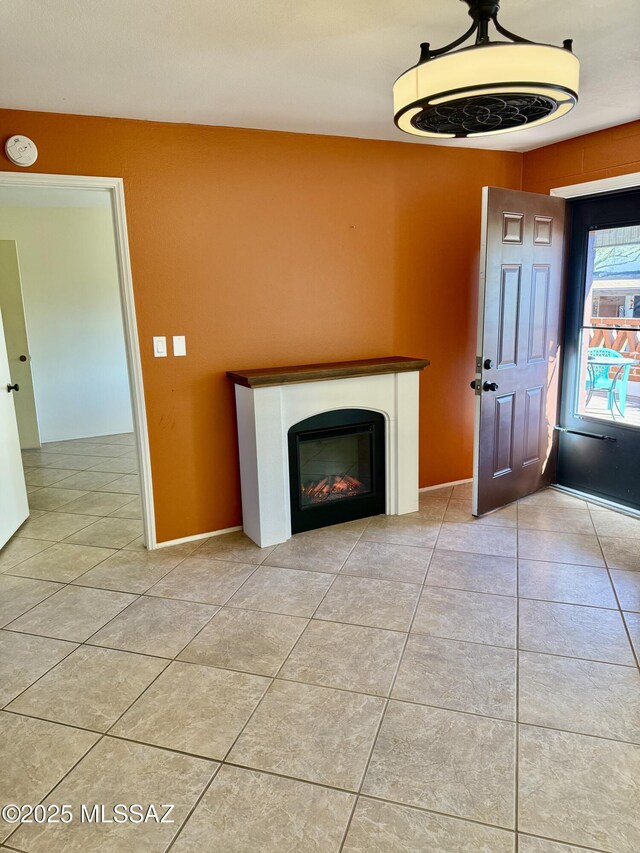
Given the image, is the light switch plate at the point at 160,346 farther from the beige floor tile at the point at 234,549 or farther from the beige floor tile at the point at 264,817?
the beige floor tile at the point at 264,817

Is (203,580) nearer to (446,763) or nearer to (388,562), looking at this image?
(388,562)

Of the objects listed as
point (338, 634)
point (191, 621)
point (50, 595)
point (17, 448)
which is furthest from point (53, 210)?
point (338, 634)

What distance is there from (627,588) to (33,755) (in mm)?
2673

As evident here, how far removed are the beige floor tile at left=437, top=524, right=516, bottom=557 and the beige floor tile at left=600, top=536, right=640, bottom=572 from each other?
50 cm

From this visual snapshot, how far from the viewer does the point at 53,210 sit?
610 centimetres

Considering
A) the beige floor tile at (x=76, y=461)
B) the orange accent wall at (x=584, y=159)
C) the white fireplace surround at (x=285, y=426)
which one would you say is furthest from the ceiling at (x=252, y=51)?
the beige floor tile at (x=76, y=461)

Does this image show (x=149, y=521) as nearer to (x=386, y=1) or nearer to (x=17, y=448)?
(x=17, y=448)

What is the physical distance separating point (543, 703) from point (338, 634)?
86 cm

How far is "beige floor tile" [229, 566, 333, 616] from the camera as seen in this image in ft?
9.10

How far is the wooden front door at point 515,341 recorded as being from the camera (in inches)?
140

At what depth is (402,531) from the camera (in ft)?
12.0

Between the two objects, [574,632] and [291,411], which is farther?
[291,411]

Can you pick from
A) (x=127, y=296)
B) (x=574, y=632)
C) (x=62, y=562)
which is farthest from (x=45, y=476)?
(x=574, y=632)

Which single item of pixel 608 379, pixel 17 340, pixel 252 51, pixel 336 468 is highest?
pixel 252 51
